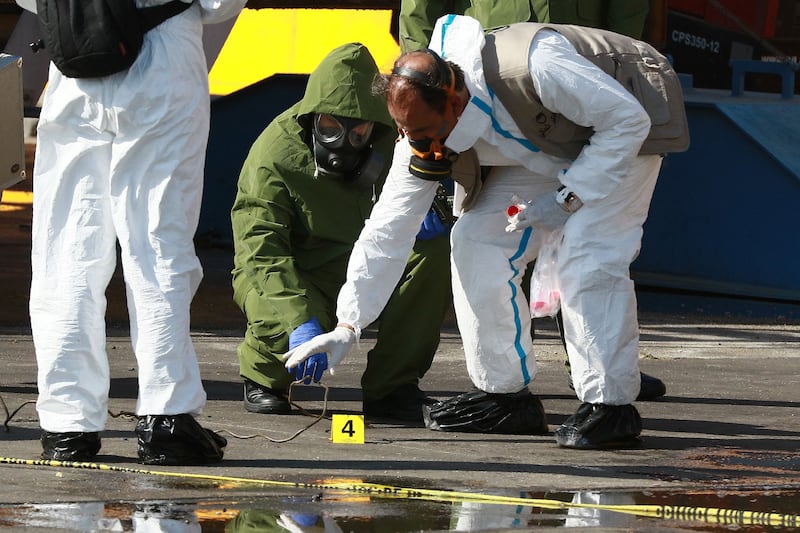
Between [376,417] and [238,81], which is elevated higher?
[376,417]

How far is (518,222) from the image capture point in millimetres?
4957

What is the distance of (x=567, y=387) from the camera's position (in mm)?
6547

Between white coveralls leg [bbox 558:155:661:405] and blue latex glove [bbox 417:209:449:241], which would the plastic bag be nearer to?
white coveralls leg [bbox 558:155:661:405]

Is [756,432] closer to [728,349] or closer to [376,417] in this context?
[376,417]

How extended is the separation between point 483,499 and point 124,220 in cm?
123

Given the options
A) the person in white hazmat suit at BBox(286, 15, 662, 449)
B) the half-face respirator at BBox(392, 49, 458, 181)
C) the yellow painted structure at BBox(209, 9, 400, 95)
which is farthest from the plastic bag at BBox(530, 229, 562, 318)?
the yellow painted structure at BBox(209, 9, 400, 95)

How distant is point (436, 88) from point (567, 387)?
2.20 metres

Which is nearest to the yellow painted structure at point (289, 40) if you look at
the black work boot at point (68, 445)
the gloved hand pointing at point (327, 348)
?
the gloved hand pointing at point (327, 348)

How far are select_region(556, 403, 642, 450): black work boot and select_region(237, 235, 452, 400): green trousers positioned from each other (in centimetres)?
80

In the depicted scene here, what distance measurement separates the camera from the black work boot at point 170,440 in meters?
4.45

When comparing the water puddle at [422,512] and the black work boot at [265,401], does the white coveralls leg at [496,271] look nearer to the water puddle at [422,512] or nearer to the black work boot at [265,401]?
the black work boot at [265,401]

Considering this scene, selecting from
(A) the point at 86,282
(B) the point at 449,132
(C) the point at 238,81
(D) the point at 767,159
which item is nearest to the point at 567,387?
(B) the point at 449,132

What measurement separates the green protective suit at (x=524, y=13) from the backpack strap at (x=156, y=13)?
1.87 meters

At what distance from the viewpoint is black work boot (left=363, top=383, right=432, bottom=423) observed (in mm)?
5645
